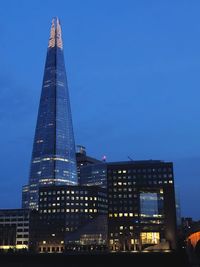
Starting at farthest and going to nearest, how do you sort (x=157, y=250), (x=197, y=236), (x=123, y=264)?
(x=157, y=250)
(x=123, y=264)
(x=197, y=236)

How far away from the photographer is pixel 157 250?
173 m

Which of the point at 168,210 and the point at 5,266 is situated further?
the point at 168,210

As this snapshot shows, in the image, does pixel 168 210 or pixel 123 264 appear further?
pixel 168 210

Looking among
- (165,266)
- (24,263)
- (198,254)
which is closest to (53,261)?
(24,263)

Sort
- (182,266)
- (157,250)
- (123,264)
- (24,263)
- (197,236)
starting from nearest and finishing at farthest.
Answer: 1. (197,236)
2. (182,266)
3. (123,264)
4. (24,263)
5. (157,250)

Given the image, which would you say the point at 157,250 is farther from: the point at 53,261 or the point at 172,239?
the point at 53,261

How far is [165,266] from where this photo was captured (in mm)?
113062

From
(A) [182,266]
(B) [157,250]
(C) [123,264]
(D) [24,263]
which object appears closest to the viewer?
(A) [182,266]

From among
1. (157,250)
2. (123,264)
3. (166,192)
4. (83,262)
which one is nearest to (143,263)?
(123,264)

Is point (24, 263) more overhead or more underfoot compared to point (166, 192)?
more underfoot

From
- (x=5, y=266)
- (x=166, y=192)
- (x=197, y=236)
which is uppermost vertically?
(x=166, y=192)

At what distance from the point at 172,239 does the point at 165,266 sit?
6586cm

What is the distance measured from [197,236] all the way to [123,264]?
36.6m

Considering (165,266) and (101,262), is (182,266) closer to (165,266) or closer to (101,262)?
(165,266)
